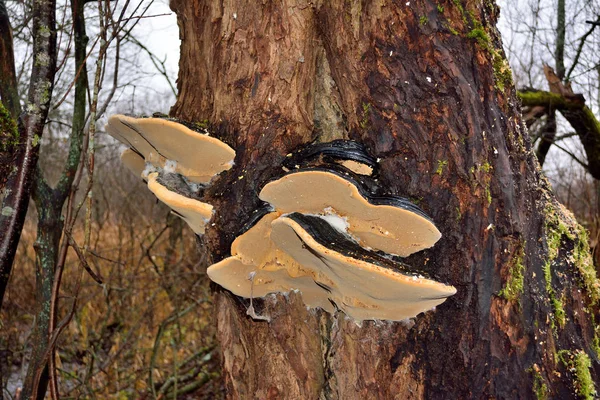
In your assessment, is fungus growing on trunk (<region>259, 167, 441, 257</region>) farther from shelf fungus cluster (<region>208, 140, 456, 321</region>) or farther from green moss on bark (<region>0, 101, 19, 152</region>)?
green moss on bark (<region>0, 101, 19, 152</region>)

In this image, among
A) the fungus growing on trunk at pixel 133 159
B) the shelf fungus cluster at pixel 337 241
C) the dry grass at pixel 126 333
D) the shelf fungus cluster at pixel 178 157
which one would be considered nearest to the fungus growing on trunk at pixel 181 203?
the shelf fungus cluster at pixel 178 157

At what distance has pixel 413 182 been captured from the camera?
1433mm

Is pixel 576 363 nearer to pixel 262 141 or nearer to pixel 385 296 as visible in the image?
pixel 385 296

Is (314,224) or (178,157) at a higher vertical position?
(178,157)

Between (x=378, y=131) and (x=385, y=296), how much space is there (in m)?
0.54

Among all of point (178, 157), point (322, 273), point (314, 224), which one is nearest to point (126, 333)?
point (178, 157)

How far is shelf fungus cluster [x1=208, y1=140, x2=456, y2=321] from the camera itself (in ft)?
3.93

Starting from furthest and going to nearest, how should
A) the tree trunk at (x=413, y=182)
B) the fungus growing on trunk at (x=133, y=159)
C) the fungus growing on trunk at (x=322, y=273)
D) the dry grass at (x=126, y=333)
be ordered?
1. the dry grass at (x=126, y=333)
2. the fungus growing on trunk at (x=133, y=159)
3. the tree trunk at (x=413, y=182)
4. the fungus growing on trunk at (x=322, y=273)

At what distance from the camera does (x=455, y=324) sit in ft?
4.62

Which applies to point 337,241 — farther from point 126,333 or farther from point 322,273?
point 126,333

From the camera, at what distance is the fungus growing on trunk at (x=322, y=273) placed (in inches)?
46.4

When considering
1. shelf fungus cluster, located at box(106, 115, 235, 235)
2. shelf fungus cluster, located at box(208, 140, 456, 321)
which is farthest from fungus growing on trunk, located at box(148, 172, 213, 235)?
shelf fungus cluster, located at box(208, 140, 456, 321)

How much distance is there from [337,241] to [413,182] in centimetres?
36

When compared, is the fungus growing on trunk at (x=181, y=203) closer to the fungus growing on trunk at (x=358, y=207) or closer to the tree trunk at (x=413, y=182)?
the tree trunk at (x=413, y=182)
